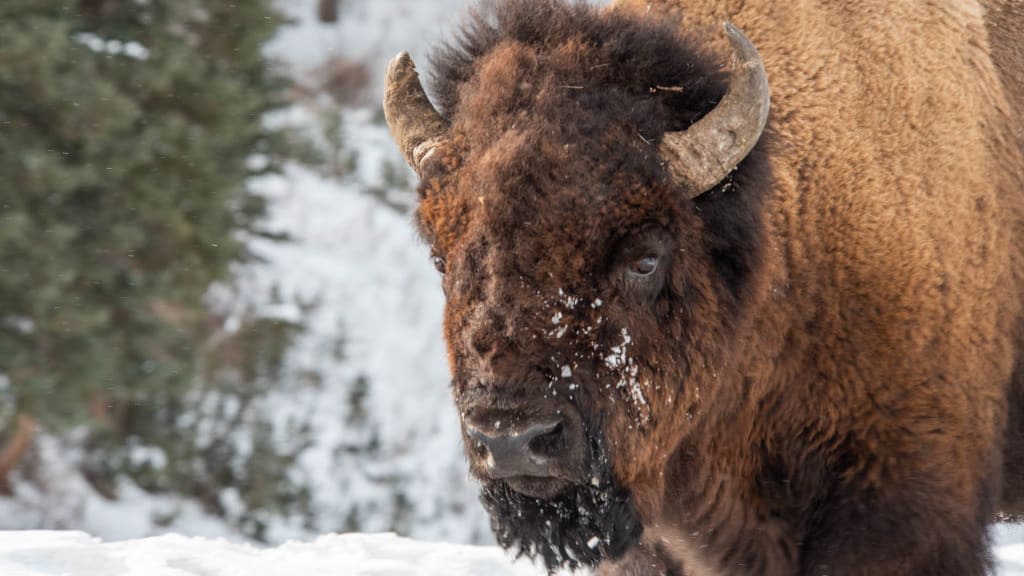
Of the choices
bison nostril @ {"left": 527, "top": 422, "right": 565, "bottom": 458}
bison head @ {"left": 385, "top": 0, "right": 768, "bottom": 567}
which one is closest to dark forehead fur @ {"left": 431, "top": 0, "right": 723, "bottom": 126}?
bison head @ {"left": 385, "top": 0, "right": 768, "bottom": 567}

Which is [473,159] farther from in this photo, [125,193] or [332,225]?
[332,225]

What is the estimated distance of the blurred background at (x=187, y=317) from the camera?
26.3ft

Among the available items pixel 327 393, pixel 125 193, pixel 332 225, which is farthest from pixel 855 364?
pixel 332 225

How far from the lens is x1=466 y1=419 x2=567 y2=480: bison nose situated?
298cm

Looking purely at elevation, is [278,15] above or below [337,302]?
above

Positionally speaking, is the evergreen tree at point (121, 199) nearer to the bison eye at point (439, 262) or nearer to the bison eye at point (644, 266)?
the bison eye at point (439, 262)

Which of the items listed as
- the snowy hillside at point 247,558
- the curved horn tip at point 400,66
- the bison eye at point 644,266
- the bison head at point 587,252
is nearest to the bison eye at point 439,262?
the bison head at point 587,252

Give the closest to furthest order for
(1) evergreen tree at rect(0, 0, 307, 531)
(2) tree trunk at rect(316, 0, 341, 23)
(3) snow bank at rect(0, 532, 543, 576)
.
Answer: (3) snow bank at rect(0, 532, 543, 576) < (1) evergreen tree at rect(0, 0, 307, 531) < (2) tree trunk at rect(316, 0, 341, 23)

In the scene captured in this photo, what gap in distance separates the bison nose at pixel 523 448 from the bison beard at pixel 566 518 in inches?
7.1

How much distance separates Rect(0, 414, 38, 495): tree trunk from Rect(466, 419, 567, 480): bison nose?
6.60 metres

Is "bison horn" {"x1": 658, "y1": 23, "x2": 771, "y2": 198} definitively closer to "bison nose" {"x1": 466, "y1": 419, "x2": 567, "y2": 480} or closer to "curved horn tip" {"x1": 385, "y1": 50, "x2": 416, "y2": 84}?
"bison nose" {"x1": 466, "y1": 419, "x2": 567, "y2": 480}

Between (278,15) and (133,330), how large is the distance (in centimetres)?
281

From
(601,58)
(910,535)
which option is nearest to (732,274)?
(601,58)

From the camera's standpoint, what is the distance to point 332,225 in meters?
13.2
